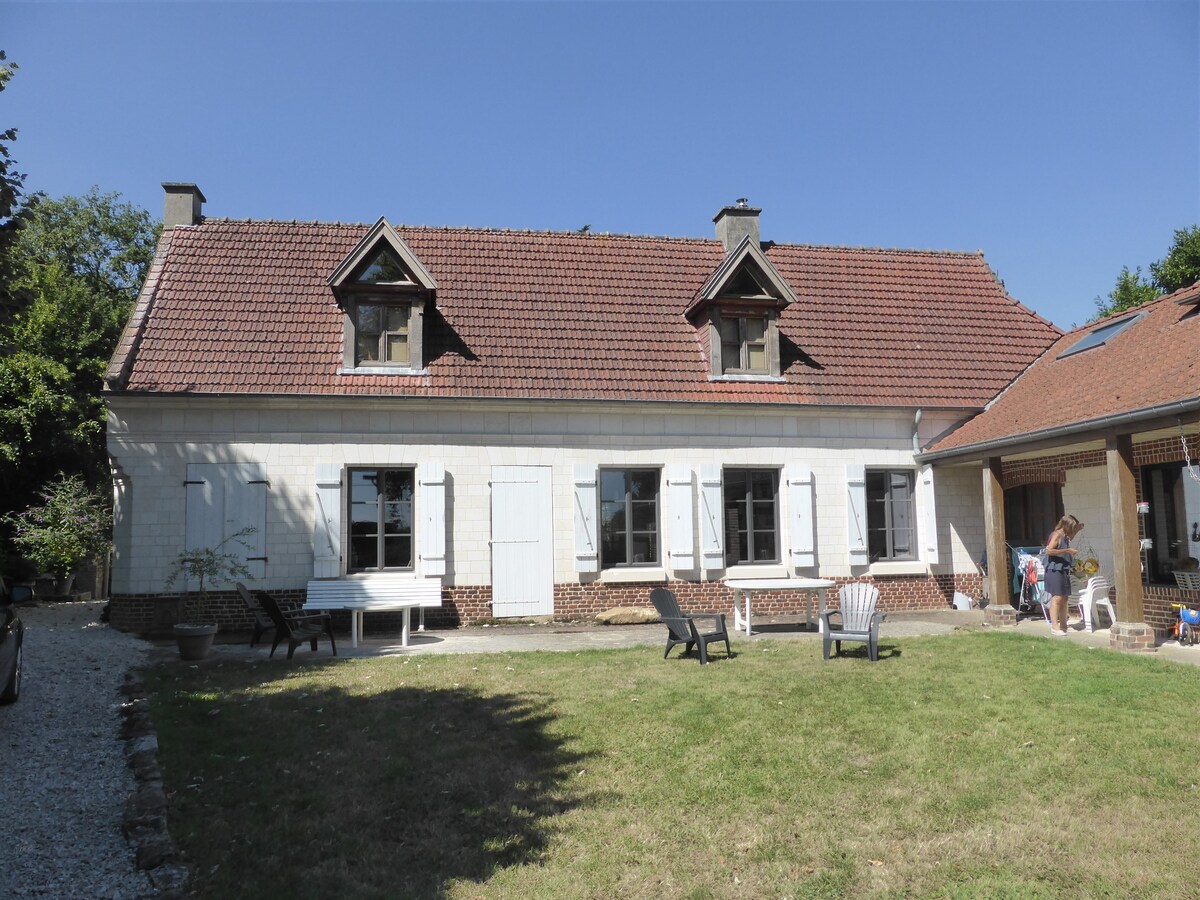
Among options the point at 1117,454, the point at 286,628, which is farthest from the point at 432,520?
the point at 1117,454

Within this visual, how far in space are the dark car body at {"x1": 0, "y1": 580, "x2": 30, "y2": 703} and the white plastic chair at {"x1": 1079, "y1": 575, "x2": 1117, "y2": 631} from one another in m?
12.6

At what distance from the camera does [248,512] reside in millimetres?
13141

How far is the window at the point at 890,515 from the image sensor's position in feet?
50.3

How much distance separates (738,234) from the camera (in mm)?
17703

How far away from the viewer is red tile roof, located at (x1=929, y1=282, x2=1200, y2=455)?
33.4 feet

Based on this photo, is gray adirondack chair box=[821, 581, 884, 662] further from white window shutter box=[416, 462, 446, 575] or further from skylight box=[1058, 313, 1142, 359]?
skylight box=[1058, 313, 1142, 359]

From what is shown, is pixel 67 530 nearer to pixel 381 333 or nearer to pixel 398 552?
pixel 398 552

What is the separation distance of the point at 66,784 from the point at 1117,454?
1104 cm

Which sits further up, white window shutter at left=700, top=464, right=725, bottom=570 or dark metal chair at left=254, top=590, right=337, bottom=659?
white window shutter at left=700, top=464, right=725, bottom=570

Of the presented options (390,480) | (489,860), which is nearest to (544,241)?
(390,480)

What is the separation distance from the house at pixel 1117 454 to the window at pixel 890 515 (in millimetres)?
741

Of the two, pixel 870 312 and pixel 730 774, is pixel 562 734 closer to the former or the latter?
pixel 730 774

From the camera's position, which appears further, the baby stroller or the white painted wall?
the baby stroller

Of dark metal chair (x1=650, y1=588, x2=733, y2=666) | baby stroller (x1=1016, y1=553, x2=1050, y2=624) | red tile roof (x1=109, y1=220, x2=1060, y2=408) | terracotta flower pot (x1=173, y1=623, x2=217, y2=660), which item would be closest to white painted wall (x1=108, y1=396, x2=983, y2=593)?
red tile roof (x1=109, y1=220, x2=1060, y2=408)
